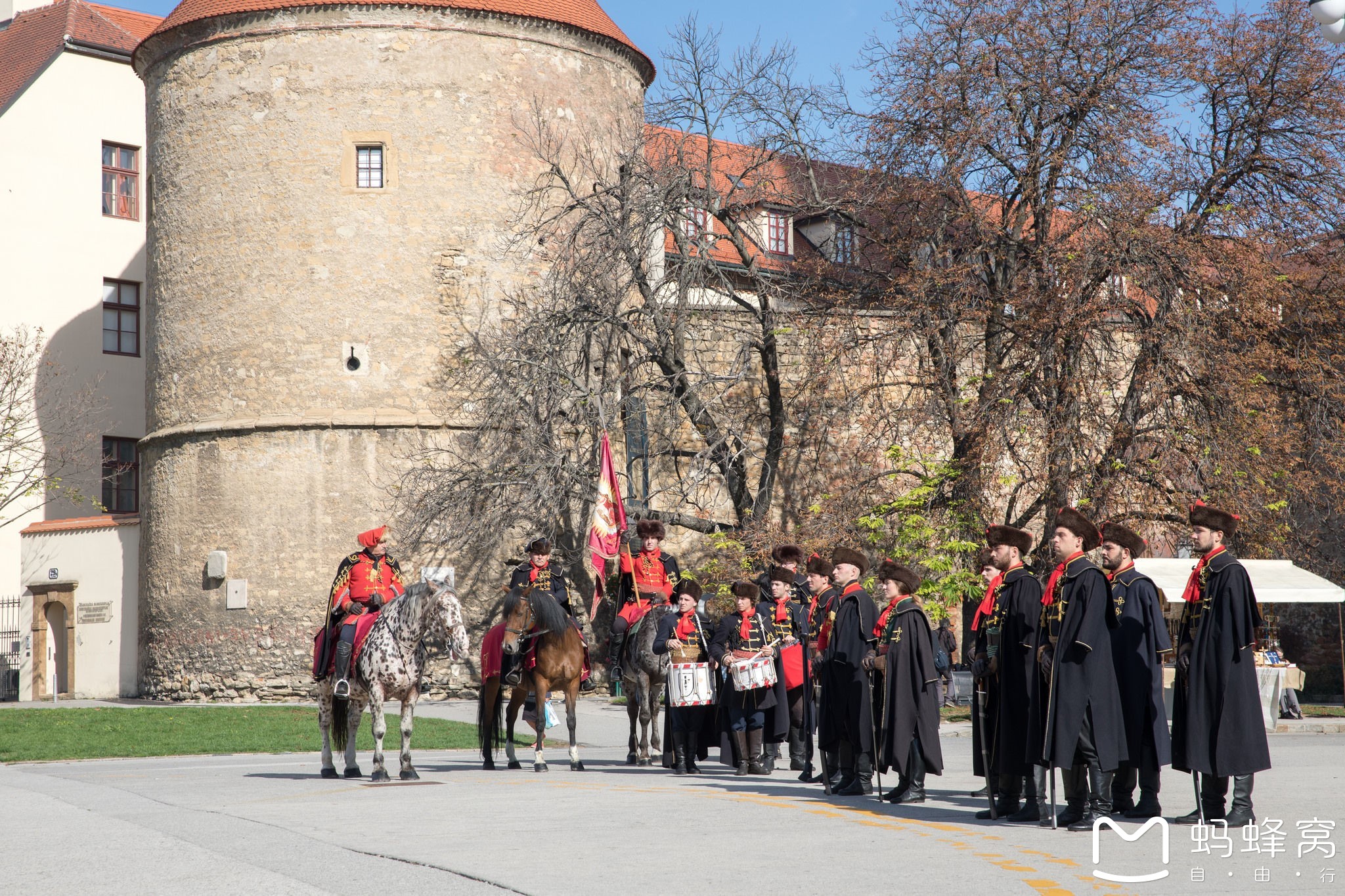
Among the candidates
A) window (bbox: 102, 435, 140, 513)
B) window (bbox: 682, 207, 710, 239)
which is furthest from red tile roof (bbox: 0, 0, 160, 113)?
window (bbox: 682, 207, 710, 239)

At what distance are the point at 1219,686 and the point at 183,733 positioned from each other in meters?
14.8

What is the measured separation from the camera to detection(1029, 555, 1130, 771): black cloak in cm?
975

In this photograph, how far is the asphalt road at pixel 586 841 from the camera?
7512 millimetres

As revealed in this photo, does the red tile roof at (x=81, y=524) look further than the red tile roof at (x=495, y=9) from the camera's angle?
Yes

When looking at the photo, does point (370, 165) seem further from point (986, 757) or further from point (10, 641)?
point (986, 757)

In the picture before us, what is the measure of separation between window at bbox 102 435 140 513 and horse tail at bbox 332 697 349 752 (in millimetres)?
25320

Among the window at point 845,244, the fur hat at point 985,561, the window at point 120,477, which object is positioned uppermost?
the window at point 845,244

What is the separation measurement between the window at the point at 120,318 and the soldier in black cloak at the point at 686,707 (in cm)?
2781

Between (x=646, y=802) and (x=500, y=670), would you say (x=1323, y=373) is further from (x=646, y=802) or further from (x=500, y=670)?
(x=646, y=802)

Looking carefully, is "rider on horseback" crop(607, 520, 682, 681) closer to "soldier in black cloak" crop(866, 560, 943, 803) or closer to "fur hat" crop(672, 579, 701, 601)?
"fur hat" crop(672, 579, 701, 601)

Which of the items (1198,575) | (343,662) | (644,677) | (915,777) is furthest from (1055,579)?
(343,662)

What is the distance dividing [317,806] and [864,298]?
59.0ft

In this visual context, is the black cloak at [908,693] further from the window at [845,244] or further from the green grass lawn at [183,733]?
the window at [845,244]

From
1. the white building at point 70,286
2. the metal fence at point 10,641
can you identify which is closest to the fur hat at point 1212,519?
the white building at point 70,286
